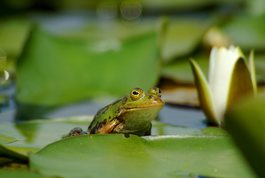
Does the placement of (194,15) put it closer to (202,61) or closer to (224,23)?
(224,23)

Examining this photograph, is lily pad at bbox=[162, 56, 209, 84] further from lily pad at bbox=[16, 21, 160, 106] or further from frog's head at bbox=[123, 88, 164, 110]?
frog's head at bbox=[123, 88, 164, 110]

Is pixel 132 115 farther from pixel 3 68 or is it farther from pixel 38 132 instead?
pixel 3 68

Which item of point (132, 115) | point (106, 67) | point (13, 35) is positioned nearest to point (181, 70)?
point (106, 67)

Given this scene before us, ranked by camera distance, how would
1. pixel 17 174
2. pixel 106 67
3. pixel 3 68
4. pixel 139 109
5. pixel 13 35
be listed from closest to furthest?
pixel 17 174
pixel 139 109
pixel 106 67
pixel 3 68
pixel 13 35

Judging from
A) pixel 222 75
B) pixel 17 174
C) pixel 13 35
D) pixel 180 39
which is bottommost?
pixel 17 174

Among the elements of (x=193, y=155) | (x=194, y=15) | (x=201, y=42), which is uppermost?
(x=194, y=15)

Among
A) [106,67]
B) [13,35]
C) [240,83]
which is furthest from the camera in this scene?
[13,35]

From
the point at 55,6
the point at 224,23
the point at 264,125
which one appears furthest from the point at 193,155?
the point at 55,6
